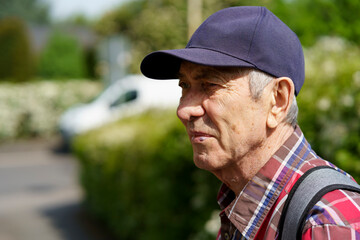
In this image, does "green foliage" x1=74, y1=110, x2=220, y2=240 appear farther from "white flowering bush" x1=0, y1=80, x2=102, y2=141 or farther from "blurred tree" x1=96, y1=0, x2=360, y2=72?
"white flowering bush" x1=0, y1=80, x2=102, y2=141

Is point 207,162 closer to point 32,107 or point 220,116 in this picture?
point 220,116

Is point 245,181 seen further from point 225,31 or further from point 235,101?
point 225,31

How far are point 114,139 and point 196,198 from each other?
250 cm

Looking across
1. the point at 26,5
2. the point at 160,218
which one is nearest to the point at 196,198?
the point at 160,218

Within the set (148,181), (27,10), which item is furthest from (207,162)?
(27,10)

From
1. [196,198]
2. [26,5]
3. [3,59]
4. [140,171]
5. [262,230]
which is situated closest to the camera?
[262,230]

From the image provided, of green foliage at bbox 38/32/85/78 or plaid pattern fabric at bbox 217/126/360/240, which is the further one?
Result: green foliage at bbox 38/32/85/78

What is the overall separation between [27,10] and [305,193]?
58911mm

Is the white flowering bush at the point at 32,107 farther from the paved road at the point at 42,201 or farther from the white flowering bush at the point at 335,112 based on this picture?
the white flowering bush at the point at 335,112

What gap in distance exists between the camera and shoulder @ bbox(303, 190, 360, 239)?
1.07 m

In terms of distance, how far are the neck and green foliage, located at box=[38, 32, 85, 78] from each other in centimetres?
2062

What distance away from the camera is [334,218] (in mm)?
1082

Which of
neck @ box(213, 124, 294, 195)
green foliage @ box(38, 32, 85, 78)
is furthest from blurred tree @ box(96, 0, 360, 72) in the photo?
neck @ box(213, 124, 294, 195)

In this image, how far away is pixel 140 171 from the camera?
15.8 ft
